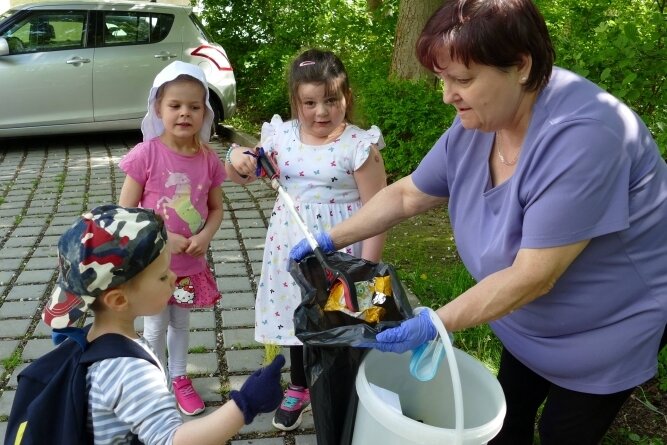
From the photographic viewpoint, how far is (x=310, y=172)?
9.15 feet

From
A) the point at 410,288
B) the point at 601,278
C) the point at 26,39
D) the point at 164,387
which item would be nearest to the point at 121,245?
the point at 164,387

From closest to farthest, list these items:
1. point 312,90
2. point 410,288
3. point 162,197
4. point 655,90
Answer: point 312,90 → point 162,197 → point 655,90 → point 410,288

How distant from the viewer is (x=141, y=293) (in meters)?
1.72

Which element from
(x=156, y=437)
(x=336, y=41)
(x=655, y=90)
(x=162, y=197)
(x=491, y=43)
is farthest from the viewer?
(x=336, y=41)

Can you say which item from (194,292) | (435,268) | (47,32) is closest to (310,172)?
(194,292)

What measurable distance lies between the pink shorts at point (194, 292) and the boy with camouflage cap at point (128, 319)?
1.17 meters

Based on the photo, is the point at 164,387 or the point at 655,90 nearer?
the point at 164,387

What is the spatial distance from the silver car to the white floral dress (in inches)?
218

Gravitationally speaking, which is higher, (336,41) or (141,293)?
(141,293)

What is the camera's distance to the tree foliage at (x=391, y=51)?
334 cm

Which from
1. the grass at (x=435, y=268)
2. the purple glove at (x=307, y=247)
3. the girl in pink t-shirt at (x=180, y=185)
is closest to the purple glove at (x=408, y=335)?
the purple glove at (x=307, y=247)

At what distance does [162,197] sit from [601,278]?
5.83 feet

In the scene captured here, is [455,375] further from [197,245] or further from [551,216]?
[197,245]

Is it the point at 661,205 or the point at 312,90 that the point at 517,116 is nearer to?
the point at 661,205
